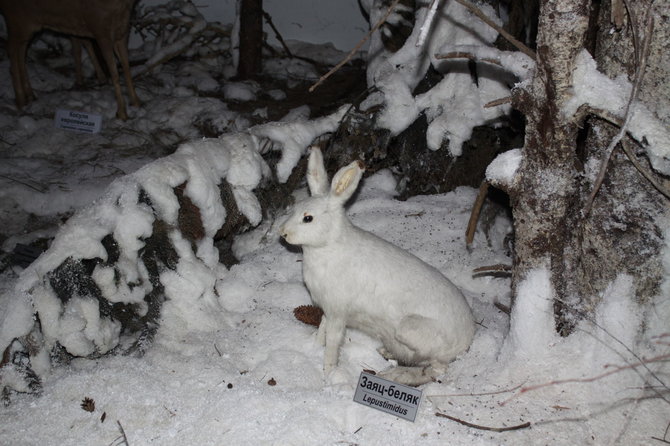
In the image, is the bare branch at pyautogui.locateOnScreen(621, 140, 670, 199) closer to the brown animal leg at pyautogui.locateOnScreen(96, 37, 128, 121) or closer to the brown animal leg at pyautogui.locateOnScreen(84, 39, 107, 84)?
the brown animal leg at pyautogui.locateOnScreen(96, 37, 128, 121)

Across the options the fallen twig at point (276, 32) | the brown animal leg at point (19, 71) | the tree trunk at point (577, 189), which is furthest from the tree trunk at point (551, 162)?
the brown animal leg at point (19, 71)

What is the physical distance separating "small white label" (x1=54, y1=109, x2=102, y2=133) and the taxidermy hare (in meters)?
3.04

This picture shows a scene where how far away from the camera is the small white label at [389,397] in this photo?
2.46 meters

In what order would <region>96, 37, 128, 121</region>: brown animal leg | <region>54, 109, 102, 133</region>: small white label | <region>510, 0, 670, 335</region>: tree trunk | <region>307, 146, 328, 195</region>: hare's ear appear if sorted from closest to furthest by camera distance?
<region>510, 0, 670, 335</region>: tree trunk → <region>307, 146, 328, 195</region>: hare's ear → <region>54, 109, 102, 133</region>: small white label → <region>96, 37, 128, 121</region>: brown animal leg

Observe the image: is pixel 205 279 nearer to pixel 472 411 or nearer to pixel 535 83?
pixel 472 411

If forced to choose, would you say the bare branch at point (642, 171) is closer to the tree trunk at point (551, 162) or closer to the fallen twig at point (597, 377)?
the tree trunk at point (551, 162)

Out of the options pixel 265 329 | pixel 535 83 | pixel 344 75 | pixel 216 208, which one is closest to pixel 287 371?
pixel 265 329

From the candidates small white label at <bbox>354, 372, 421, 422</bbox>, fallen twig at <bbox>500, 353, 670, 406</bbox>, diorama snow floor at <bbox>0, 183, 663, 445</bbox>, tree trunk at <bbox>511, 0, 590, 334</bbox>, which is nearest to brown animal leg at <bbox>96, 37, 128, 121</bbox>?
diorama snow floor at <bbox>0, 183, 663, 445</bbox>

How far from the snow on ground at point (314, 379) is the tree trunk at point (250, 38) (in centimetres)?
229

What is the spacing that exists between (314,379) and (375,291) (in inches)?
22.1

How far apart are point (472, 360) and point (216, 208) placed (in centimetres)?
177

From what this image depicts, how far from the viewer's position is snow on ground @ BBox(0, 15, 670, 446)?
234 centimetres

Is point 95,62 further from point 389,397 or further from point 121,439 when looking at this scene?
point 389,397

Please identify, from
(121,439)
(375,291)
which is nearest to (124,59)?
(375,291)
